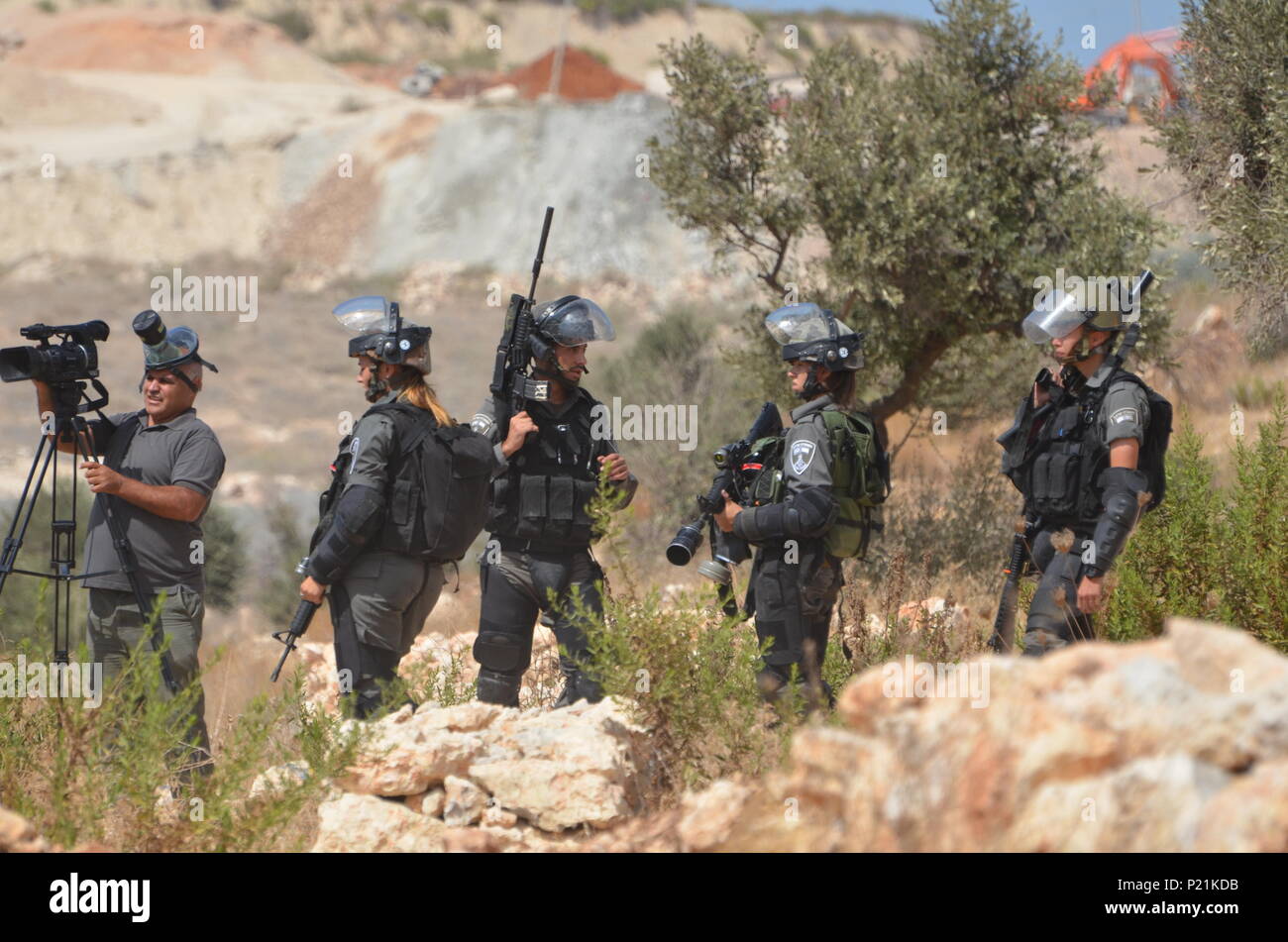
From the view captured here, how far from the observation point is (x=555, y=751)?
4.06m

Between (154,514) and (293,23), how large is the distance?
197ft

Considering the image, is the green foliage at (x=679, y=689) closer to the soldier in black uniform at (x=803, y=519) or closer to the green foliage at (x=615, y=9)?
the soldier in black uniform at (x=803, y=519)

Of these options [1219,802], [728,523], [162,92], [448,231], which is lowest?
[1219,802]

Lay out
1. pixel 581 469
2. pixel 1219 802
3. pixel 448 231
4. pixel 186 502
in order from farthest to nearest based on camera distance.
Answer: pixel 448 231
pixel 581 469
pixel 186 502
pixel 1219 802

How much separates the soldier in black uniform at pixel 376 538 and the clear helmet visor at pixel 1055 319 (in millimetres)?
2336

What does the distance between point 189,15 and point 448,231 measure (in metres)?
23.3

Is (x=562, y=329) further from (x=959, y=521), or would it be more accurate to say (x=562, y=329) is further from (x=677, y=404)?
(x=677, y=404)

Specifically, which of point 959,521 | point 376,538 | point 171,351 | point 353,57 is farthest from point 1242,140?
point 353,57

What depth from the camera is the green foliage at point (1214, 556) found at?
539 centimetres

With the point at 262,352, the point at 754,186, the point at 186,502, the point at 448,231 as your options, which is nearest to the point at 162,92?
the point at 448,231
